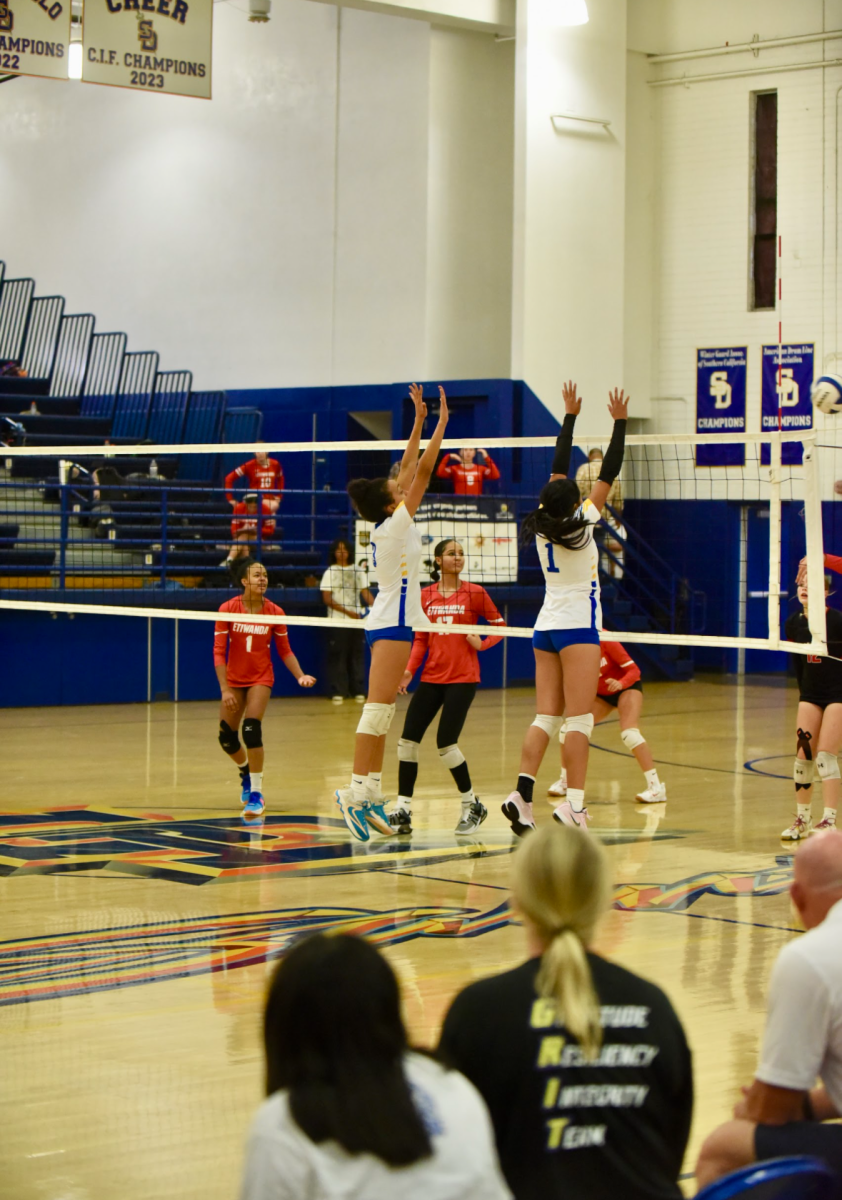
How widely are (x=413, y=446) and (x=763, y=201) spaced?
13288mm

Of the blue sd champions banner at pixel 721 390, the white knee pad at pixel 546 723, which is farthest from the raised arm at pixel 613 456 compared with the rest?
the blue sd champions banner at pixel 721 390

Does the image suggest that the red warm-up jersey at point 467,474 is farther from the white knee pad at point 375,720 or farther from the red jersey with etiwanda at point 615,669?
the white knee pad at point 375,720

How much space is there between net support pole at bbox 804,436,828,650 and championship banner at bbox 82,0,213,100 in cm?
705

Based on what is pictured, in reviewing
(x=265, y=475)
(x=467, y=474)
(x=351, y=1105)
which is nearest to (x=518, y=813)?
(x=351, y=1105)

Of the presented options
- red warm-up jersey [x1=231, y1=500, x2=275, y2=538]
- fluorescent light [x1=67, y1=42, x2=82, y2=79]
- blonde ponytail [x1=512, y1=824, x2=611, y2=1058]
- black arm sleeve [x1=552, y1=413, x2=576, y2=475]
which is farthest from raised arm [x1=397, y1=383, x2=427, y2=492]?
red warm-up jersey [x1=231, y1=500, x2=275, y2=538]

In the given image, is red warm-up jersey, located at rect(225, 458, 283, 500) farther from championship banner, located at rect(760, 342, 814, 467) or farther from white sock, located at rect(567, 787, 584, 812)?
white sock, located at rect(567, 787, 584, 812)

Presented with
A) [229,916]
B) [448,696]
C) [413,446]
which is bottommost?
[229,916]

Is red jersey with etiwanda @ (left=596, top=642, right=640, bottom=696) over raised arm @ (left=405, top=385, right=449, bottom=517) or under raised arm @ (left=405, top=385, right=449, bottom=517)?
under

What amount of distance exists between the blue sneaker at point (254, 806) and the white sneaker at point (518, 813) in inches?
62.6

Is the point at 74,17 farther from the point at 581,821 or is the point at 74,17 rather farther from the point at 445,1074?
the point at 445,1074

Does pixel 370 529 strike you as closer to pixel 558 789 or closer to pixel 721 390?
pixel 721 390

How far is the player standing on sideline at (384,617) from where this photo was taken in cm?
824

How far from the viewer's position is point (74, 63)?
41.7ft

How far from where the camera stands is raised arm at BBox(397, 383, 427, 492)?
7.85 m
